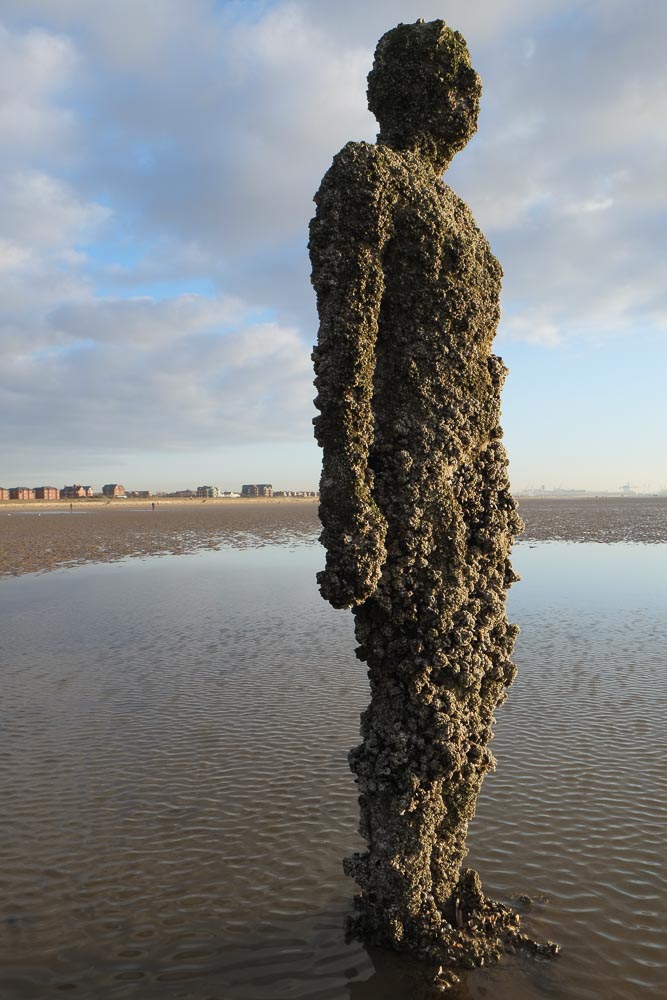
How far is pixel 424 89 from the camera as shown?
550 centimetres

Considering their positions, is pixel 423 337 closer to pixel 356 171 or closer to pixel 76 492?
pixel 356 171

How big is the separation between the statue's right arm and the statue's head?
38.1 inches

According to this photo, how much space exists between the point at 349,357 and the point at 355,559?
137cm

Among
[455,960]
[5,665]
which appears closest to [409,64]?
[455,960]

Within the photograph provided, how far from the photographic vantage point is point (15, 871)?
22.1ft

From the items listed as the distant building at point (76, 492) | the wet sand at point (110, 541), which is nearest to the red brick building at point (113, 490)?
the distant building at point (76, 492)

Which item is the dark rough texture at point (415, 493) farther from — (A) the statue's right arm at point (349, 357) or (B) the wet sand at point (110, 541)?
(B) the wet sand at point (110, 541)

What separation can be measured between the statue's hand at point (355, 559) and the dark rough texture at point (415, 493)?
0.5 inches

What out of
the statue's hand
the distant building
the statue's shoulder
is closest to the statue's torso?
the statue's shoulder

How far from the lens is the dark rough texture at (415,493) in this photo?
4.85 m

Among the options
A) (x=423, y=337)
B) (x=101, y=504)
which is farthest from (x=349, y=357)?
(x=101, y=504)

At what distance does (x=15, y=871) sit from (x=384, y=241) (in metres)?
6.55

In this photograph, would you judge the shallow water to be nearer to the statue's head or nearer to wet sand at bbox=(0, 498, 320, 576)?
the statue's head

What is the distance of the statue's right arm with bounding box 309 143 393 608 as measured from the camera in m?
4.72
